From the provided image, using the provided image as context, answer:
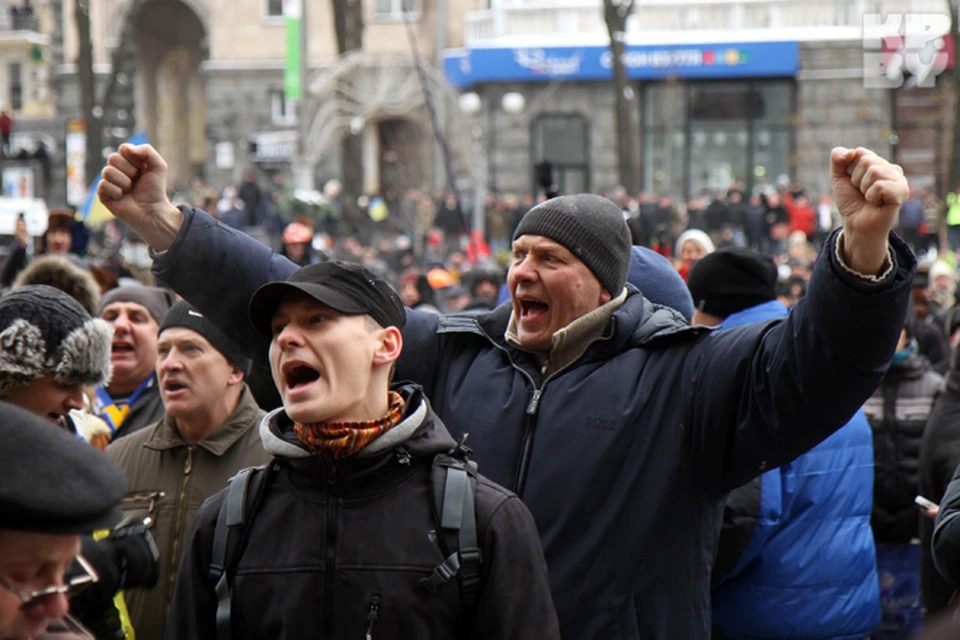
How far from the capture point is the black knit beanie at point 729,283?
18.7 ft

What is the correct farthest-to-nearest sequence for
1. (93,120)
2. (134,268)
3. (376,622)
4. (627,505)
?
(93,120), (134,268), (627,505), (376,622)

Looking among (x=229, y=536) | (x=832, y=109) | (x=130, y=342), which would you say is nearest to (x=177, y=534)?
(x=229, y=536)

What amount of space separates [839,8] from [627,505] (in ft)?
101

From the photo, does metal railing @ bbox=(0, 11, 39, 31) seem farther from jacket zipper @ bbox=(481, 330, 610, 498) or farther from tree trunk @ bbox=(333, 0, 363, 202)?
jacket zipper @ bbox=(481, 330, 610, 498)

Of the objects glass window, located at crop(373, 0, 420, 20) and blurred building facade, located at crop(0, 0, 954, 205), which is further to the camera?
glass window, located at crop(373, 0, 420, 20)

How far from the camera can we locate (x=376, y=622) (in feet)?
10.0

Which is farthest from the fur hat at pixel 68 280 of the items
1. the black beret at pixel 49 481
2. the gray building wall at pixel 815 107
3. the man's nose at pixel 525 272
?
the gray building wall at pixel 815 107

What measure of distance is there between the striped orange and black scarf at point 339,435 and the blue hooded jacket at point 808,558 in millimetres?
1894

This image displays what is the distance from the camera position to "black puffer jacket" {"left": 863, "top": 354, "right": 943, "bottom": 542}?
6.55 meters

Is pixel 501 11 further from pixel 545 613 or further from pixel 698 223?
pixel 545 613

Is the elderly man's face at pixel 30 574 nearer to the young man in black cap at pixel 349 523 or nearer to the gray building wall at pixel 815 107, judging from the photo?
the young man in black cap at pixel 349 523

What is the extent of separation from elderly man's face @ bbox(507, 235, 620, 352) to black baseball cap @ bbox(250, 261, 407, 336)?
546 mm

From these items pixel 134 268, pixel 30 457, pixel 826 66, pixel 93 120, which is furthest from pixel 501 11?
pixel 30 457

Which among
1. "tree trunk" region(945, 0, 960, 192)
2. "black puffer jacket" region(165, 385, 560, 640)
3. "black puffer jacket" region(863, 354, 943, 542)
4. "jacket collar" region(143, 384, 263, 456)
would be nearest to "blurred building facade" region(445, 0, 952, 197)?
"tree trunk" region(945, 0, 960, 192)
